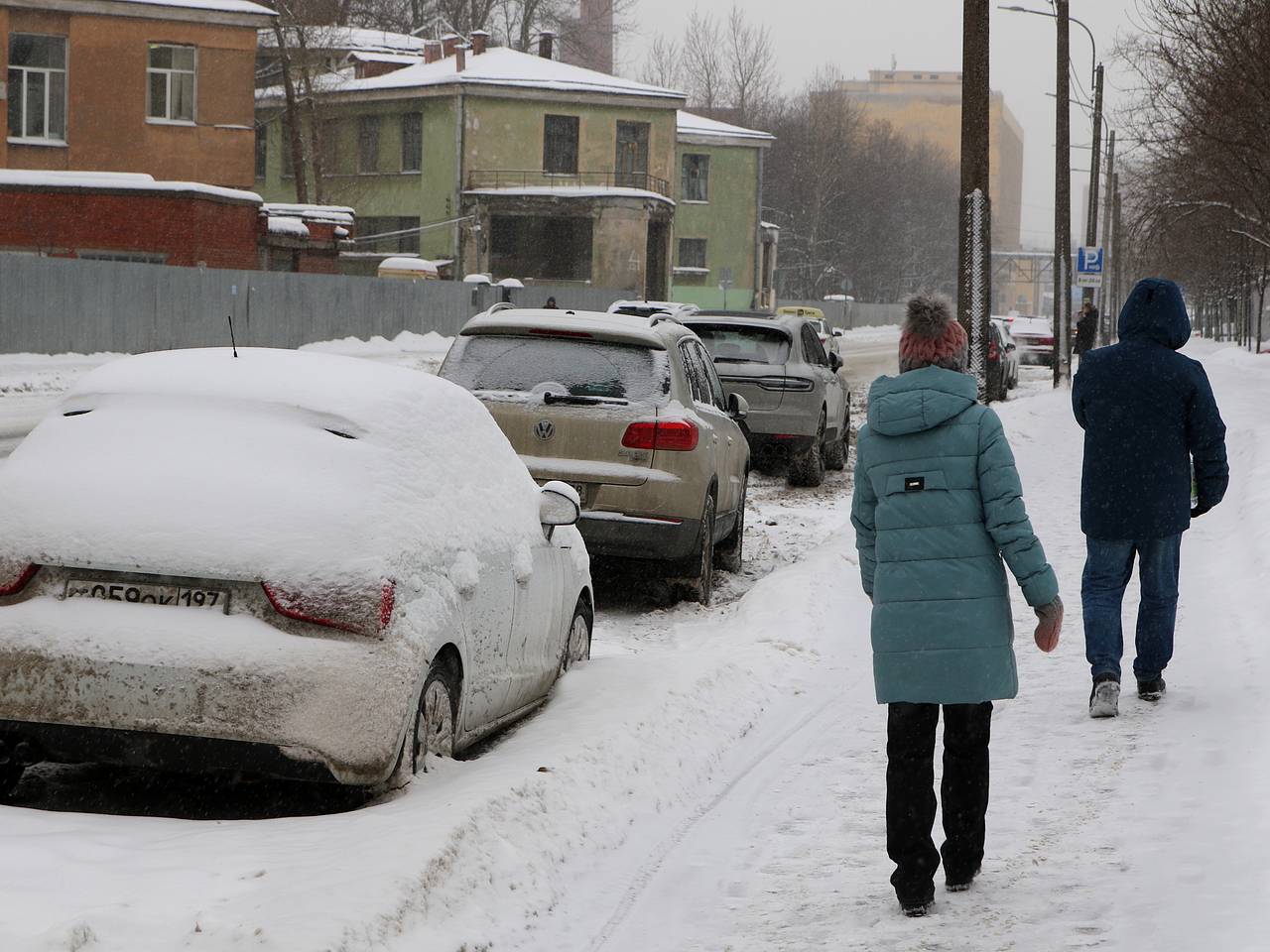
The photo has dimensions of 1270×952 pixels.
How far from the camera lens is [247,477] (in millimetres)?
5168

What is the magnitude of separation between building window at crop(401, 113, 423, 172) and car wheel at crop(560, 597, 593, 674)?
178 feet

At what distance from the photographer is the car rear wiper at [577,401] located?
9.53 meters

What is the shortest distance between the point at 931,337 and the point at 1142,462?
254 cm

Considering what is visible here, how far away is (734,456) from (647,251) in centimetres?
5006

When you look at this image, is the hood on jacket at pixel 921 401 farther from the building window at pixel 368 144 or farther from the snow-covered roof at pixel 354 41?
the building window at pixel 368 144

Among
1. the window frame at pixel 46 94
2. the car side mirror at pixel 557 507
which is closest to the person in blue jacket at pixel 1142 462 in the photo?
the car side mirror at pixel 557 507

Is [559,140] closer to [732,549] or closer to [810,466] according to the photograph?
[810,466]

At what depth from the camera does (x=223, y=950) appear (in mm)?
3891

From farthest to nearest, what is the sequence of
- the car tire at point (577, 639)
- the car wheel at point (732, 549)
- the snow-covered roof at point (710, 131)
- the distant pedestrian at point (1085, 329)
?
1. the snow-covered roof at point (710, 131)
2. the distant pedestrian at point (1085, 329)
3. the car wheel at point (732, 549)
4. the car tire at point (577, 639)

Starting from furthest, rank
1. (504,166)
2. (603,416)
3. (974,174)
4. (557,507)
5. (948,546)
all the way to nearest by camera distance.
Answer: (504,166) < (974,174) < (603,416) < (557,507) < (948,546)

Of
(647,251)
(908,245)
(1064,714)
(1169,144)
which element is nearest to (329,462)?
(1064,714)

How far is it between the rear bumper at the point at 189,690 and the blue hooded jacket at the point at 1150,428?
3588mm

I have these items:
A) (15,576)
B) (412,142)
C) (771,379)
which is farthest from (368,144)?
(15,576)

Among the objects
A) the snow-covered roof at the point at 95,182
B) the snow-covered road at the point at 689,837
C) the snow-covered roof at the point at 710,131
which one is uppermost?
the snow-covered roof at the point at 710,131
